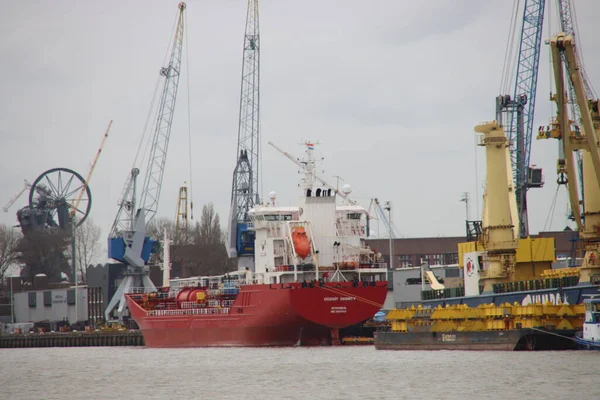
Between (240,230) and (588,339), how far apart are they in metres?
63.9

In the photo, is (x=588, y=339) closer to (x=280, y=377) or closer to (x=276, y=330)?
(x=280, y=377)

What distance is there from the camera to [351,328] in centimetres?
8169

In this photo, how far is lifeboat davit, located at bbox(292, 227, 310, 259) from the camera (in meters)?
77.2

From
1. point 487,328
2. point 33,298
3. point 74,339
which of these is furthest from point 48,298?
point 487,328

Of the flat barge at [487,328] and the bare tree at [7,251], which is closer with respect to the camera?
the flat barge at [487,328]

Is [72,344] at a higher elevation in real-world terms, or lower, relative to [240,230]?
lower

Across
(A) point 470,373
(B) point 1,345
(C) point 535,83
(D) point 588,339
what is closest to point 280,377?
(A) point 470,373

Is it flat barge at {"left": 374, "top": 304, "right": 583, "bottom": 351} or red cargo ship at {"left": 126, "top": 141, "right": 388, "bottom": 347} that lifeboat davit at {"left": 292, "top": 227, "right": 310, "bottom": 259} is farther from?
flat barge at {"left": 374, "top": 304, "right": 583, "bottom": 351}

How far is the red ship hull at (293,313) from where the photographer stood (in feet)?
246

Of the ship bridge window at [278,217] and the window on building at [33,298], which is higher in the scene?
the ship bridge window at [278,217]

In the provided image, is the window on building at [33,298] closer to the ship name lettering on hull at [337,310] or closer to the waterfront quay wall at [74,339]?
the waterfront quay wall at [74,339]

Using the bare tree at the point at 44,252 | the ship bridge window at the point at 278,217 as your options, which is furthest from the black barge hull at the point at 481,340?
the bare tree at the point at 44,252

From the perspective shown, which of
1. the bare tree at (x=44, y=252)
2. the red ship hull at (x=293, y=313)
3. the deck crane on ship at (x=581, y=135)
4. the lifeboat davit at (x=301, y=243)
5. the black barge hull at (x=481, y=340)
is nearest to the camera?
the black barge hull at (x=481, y=340)

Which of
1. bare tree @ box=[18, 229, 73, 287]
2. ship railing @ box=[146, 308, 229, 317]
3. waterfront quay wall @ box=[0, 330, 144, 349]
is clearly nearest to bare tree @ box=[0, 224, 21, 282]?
bare tree @ box=[18, 229, 73, 287]
